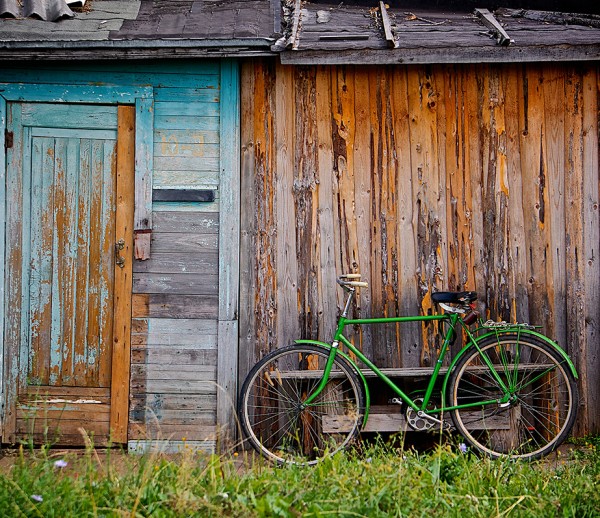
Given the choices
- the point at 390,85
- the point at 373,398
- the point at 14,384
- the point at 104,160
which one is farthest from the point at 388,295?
the point at 14,384

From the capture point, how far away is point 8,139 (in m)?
5.84

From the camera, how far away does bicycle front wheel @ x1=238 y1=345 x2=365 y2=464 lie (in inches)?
214

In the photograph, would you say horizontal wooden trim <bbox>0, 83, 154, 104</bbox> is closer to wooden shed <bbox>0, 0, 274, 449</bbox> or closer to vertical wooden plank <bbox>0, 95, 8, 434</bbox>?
wooden shed <bbox>0, 0, 274, 449</bbox>

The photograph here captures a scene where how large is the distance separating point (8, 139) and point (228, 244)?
1.88 metres

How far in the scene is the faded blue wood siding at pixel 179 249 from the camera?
5844mm

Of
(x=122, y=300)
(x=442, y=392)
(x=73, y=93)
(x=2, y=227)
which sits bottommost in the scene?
(x=442, y=392)

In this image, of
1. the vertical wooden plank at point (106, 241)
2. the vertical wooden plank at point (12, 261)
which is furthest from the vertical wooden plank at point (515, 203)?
the vertical wooden plank at point (12, 261)

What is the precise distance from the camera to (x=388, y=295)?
5941 millimetres

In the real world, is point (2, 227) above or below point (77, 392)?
above

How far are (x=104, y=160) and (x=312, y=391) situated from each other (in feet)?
7.85

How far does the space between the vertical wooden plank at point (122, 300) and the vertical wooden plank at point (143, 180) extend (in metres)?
0.08

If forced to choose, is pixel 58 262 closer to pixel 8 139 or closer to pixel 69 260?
pixel 69 260

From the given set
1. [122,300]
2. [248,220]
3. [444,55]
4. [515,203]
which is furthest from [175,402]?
[444,55]

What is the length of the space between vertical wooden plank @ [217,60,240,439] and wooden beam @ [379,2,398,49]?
46.9 inches
